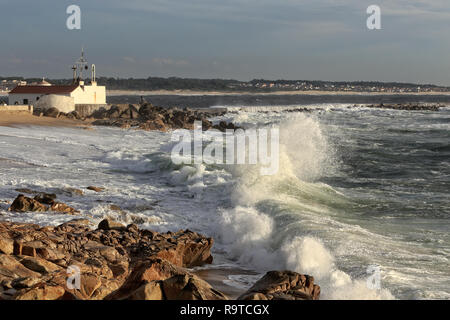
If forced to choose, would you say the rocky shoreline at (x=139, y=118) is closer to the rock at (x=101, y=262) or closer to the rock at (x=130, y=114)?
the rock at (x=130, y=114)

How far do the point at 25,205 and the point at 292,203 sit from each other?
5.38m

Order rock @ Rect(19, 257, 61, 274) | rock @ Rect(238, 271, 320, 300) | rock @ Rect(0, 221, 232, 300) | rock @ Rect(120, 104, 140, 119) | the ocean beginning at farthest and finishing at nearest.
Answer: rock @ Rect(120, 104, 140, 119) < the ocean < rock @ Rect(19, 257, 61, 274) < rock @ Rect(238, 271, 320, 300) < rock @ Rect(0, 221, 232, 300)

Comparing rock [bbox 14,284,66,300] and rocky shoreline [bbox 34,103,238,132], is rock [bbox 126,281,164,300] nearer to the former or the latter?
rock [bbox 14,284,66,300]

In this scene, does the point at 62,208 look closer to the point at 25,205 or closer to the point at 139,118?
the point at 25,205

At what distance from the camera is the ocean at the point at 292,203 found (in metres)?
9.01

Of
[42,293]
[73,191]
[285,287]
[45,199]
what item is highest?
[42,293]

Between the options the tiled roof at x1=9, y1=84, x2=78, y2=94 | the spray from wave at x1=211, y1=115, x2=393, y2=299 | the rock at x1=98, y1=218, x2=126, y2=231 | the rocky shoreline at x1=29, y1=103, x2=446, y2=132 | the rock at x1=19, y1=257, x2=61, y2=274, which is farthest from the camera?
the tiled roof at x1=9, y1=84, x2=78, y2=94

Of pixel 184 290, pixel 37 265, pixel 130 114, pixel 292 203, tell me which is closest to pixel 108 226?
pixel 37 265

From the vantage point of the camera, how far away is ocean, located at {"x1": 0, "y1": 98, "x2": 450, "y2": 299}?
29.6 feet

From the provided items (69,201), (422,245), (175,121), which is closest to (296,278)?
(422,245)

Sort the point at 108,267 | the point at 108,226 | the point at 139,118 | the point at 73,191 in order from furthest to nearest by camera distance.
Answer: the point at 139,118, the point at 73,191, the point at 108,226, the point at 108,267

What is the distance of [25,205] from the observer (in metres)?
11.6

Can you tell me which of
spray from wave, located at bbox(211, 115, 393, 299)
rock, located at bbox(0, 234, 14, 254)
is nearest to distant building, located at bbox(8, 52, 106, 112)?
spray from wave, located at bbox(211, 115, 393, 299)

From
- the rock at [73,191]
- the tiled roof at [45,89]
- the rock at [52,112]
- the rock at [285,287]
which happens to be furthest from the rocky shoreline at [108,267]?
the tiled roof at [45,89]
